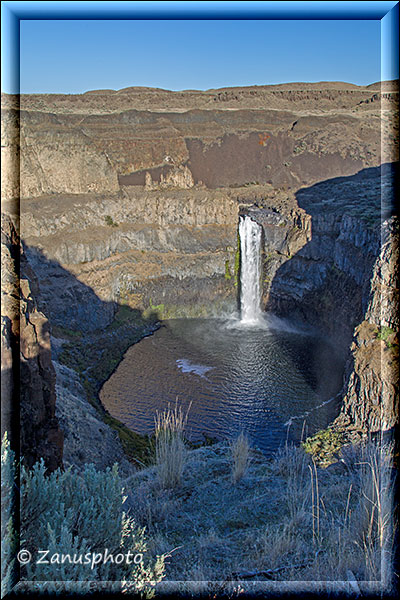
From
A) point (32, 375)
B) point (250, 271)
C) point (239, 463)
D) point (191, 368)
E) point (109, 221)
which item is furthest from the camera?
point (250, 271)

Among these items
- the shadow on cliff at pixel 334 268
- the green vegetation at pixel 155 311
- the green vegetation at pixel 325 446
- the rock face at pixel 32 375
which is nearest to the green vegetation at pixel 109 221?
the green vegetation at pixel 155 311

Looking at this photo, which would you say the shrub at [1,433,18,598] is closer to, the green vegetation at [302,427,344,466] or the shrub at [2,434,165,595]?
the shrub at [2,434,165,595]

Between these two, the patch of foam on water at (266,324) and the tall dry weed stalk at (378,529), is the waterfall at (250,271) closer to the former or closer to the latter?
the patch of foam on water at (266,324)

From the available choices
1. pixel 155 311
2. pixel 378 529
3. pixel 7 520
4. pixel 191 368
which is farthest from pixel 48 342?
pixel 155 311

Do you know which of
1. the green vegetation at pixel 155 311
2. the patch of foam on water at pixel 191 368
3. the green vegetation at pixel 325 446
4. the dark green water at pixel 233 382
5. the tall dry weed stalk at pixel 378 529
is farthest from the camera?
the green vegetation at pixel 155 311

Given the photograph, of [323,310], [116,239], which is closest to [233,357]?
[323,310]

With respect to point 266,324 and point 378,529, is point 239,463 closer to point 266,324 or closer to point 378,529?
point 378,529

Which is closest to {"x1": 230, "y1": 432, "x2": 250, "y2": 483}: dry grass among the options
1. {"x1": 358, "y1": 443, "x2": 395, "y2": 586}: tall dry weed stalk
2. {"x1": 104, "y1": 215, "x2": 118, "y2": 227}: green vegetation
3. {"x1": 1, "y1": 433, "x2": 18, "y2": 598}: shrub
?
{"x1": 358, "y1": 443, "x2": 395, "y2": 586}: tall dry weed stalk

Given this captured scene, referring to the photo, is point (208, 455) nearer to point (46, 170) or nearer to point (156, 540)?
point (156, 540)
